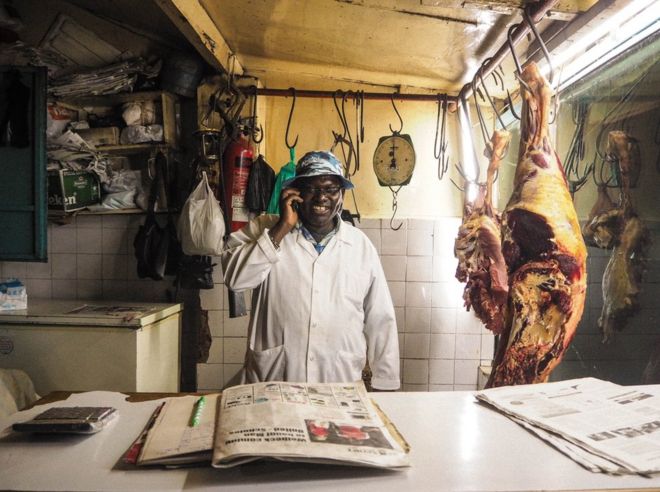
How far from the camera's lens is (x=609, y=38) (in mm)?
2172

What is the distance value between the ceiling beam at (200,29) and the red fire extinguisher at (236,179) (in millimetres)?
557

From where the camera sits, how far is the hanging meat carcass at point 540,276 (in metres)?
1.58

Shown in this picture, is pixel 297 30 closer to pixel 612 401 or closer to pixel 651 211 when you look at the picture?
pixel 651 211

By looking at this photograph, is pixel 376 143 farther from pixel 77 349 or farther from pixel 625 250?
pixel 77 349

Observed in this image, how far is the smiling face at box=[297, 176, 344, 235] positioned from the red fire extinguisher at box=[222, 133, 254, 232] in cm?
103

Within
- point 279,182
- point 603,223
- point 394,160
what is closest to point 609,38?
point 603,223

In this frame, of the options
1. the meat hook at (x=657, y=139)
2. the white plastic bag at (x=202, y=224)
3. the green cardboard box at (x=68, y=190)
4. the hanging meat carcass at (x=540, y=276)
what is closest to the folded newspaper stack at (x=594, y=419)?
the hanging meat carcass at (x=540, y=276)

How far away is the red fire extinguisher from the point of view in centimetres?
317

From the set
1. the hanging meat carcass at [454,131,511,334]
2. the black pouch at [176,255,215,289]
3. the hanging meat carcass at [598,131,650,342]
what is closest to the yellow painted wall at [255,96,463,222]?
the black pouch at [176,255,215,289]

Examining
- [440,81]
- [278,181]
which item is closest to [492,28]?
[440,81]

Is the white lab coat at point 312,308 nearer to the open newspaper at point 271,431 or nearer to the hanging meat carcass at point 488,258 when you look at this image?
the hanging meat carcass at point 488,258

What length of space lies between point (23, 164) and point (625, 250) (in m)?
3.72

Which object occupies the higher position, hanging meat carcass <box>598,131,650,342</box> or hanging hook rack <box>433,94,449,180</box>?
hanging hook rack <box>433,94,449,180</box>

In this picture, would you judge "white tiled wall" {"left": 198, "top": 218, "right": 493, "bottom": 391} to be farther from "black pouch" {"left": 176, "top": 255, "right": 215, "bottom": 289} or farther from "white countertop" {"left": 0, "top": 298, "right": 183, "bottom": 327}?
"white countertop" {"left": 0, "top": 298, "right": 183, "bottom": 327}
